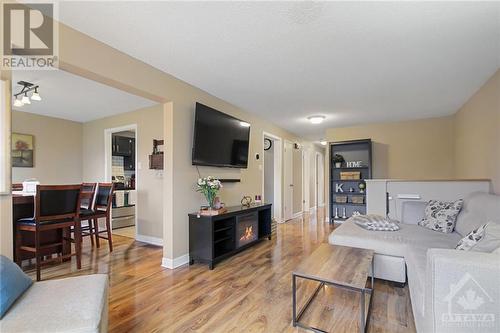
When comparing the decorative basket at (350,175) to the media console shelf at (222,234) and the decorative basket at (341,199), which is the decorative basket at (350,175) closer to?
the decorative basket at (341,199)

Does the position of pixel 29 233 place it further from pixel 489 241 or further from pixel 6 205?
pixel 489 241

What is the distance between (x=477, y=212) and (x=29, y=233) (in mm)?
4971

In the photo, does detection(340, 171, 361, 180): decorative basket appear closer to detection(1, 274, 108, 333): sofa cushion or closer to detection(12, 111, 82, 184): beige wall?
detection(1, 274, 108, 333): sofa cushion

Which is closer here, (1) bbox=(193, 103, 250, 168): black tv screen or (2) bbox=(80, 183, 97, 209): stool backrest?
(1) bbox=(193, 103, 250, 168): black tv screen

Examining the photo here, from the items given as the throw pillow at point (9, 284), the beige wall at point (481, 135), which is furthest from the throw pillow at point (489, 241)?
the throw pillow at point (9, 284)

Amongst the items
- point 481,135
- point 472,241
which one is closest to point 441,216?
point 472,241

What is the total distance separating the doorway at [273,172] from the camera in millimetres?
5664

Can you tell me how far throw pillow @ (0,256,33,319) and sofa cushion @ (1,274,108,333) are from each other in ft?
0.11

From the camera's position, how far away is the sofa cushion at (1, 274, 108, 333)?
1.08 metres

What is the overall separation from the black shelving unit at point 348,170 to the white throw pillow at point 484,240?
3917mm

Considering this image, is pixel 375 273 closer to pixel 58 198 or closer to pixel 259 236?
pixel 259 236

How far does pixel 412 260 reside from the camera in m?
1.97

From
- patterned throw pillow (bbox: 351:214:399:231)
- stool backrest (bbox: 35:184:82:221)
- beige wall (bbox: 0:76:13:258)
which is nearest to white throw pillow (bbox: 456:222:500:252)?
patterned throw pillow (bbox: 351:214:399:231)

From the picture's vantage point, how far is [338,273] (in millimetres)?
1757
